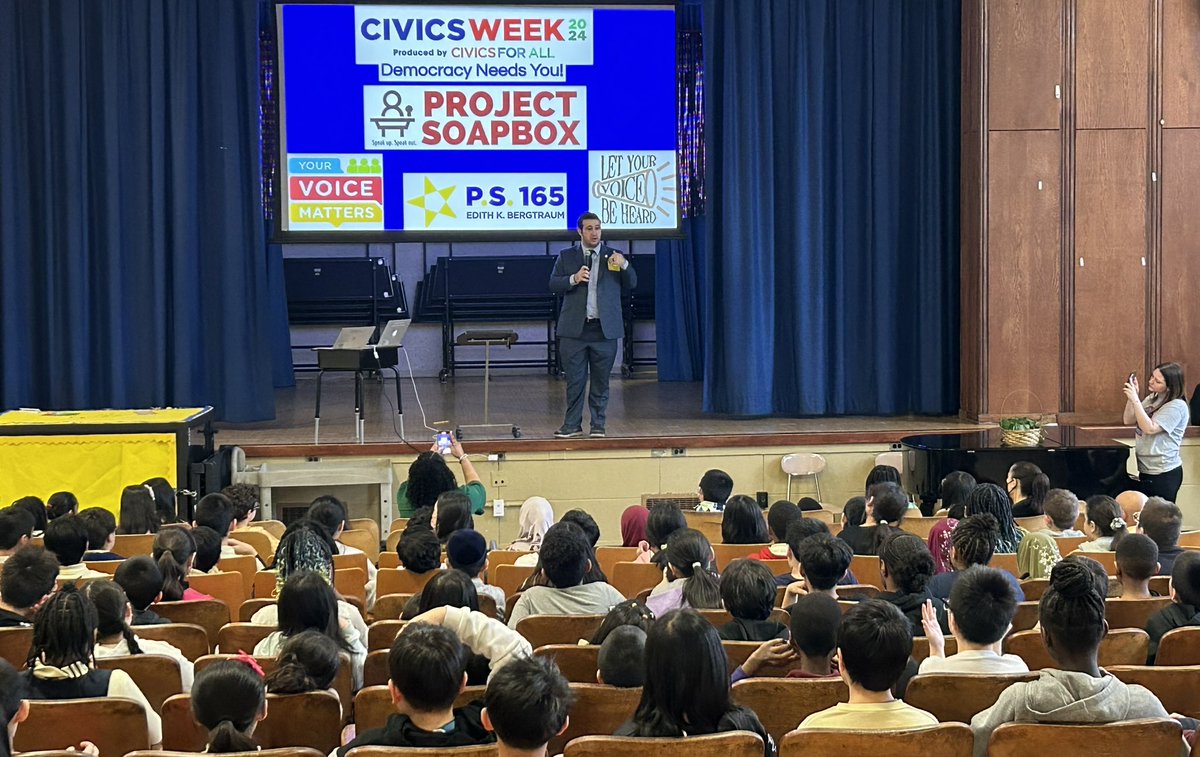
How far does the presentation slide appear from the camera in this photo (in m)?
10.0

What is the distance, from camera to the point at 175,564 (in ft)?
15.4

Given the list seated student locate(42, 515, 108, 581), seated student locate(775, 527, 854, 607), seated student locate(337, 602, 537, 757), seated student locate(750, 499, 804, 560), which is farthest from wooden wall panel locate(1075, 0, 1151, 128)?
seated student locate(337, 602, 537, 757)

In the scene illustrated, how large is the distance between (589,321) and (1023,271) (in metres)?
3.14

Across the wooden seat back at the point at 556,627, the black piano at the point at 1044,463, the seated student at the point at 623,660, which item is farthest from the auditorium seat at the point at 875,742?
the black piano at the point at 1044,463

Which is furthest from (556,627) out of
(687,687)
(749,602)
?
(687,687)

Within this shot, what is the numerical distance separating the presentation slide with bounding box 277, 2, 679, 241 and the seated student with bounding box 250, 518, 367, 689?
5.52 meters

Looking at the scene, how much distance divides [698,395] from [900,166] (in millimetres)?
2545

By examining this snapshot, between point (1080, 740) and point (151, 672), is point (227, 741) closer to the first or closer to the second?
point (151, 672)

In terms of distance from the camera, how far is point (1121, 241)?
10.1m

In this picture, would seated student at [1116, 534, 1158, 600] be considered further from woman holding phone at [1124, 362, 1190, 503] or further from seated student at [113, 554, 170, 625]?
woman holding phone at [1124, 362, 1190, 503]

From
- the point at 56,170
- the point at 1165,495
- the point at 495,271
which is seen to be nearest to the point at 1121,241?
the point at 1165,495

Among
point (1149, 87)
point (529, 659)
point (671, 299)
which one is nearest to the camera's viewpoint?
point (529, 659)

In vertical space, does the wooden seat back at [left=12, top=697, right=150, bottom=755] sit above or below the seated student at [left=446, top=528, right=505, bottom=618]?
below

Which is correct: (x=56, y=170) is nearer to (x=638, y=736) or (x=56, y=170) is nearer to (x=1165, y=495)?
(x=1165, y=495)
